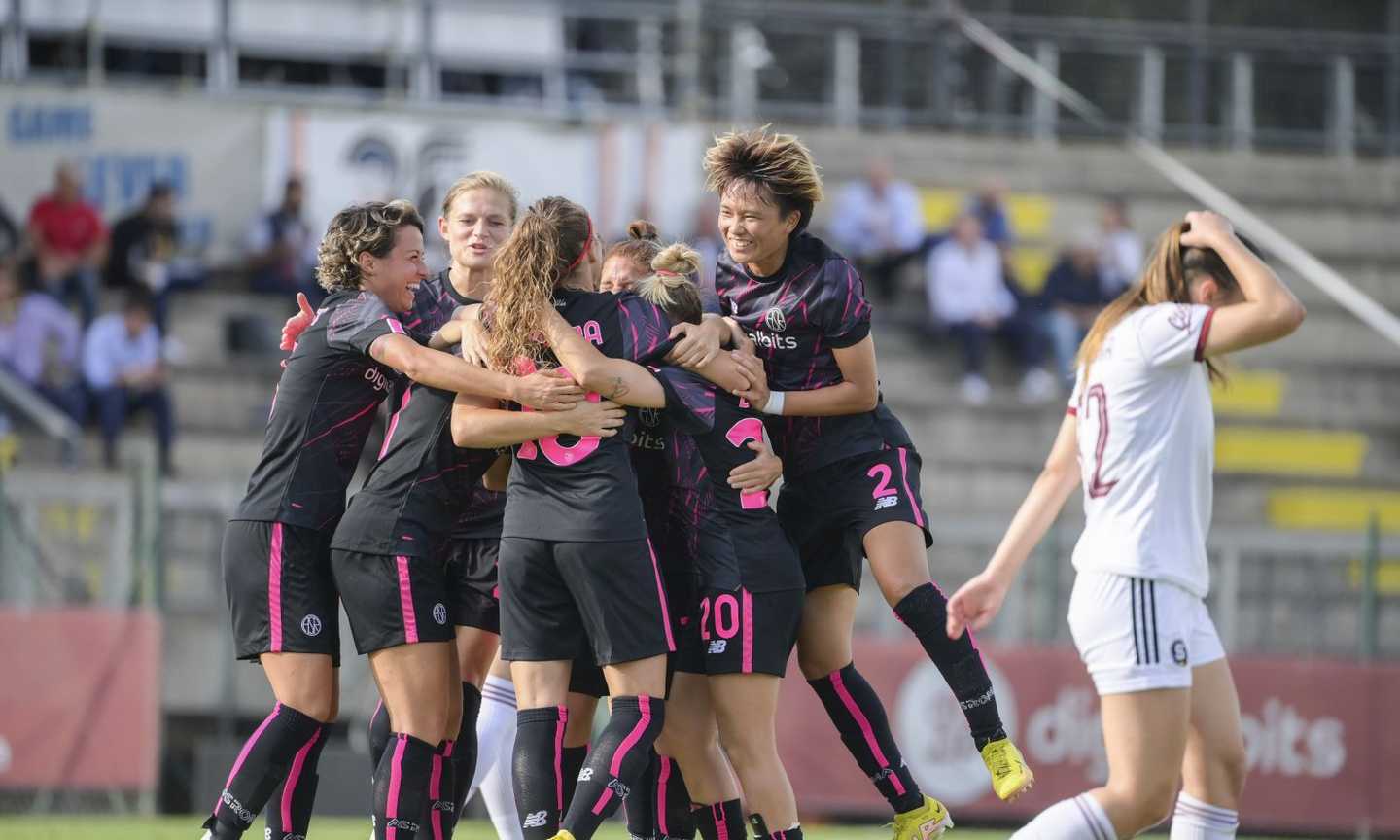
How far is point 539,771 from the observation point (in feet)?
19.5

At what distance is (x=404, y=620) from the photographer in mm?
6125

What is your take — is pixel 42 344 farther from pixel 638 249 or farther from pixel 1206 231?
pixel 1206 231

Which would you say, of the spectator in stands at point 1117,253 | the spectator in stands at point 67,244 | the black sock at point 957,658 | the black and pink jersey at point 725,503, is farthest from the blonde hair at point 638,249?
the spectator in stands at point 1117,253

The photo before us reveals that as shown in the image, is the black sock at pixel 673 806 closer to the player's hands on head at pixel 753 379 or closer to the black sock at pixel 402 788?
the black sock at pixel 402 788

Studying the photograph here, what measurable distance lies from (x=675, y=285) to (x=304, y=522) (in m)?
1.44

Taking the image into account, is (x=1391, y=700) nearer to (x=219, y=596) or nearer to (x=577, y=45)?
(x=219, y=596)

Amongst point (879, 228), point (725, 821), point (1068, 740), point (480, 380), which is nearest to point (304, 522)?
point (480, 380)

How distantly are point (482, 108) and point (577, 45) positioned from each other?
7.91ft

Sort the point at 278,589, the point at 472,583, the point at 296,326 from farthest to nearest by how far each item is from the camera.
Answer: the point at 296,326 → the point at 472,583 → the point at 278,589

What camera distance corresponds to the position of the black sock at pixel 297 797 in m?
6.39

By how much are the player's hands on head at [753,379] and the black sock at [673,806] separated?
1.28 meters

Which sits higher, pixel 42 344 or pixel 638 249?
pixel 638 249

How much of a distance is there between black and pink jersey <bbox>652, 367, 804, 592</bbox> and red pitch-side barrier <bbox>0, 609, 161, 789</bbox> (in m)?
6.56

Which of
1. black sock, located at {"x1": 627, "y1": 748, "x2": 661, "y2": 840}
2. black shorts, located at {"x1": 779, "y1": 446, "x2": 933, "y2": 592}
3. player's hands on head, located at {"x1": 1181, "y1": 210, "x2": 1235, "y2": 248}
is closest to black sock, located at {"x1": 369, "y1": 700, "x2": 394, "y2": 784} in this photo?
black sock, located at {"x1": 627, "y1": 748, "x2": 661, "y2": 840}
